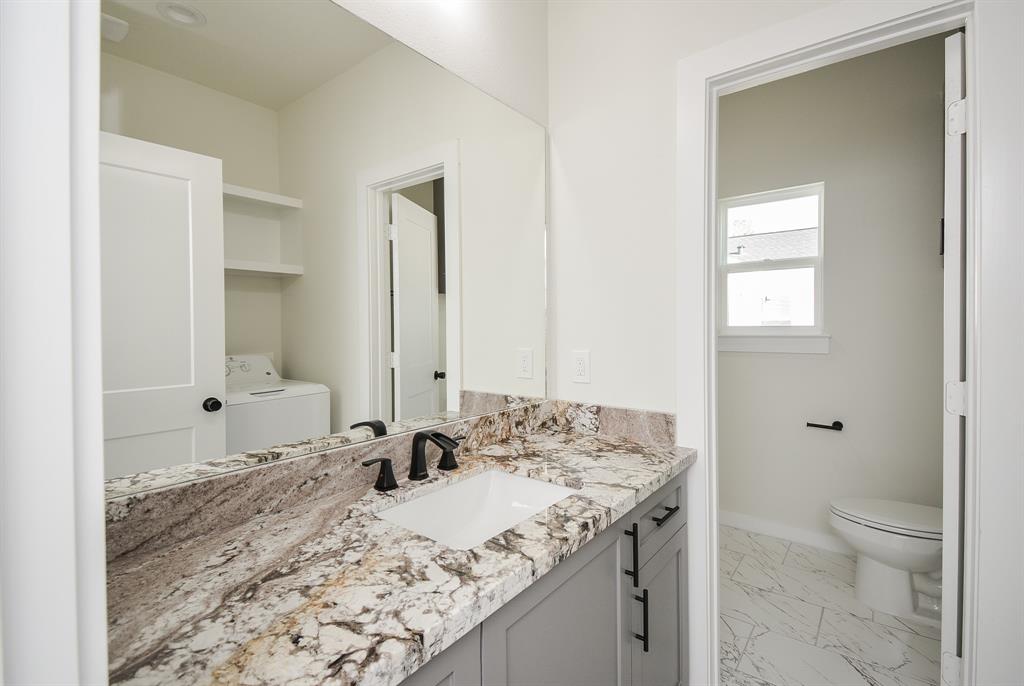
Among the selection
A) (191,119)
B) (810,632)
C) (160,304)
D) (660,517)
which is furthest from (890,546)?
(191,119)

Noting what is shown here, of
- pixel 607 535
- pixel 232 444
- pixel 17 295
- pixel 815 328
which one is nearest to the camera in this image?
pixel 17 295

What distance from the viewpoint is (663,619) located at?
1284 mm

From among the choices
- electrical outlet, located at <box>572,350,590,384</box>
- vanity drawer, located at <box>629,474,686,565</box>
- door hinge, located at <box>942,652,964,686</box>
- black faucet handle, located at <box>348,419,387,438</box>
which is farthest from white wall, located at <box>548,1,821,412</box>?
door hinge, located at <box>942,652,964,686</box>

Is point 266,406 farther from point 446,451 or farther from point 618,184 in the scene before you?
point 618,184

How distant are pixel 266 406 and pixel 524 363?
3.14ft

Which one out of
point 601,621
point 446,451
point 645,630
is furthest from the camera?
point 446,451

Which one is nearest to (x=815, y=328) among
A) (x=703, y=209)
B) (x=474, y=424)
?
(x=703, y=209)

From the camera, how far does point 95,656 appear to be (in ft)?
1.07

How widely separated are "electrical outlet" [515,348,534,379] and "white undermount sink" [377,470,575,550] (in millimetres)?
482

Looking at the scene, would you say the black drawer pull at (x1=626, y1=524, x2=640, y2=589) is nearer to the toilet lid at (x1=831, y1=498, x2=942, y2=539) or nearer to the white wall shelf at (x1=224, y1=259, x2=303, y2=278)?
the white wall shelf at (x1=224, y1=259, x2=303, y2=278)

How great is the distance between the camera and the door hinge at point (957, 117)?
1164 millimetres

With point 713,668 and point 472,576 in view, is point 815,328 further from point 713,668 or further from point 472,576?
point 472,576

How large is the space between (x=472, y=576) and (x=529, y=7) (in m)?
1.90

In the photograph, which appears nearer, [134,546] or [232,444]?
[134,546]
